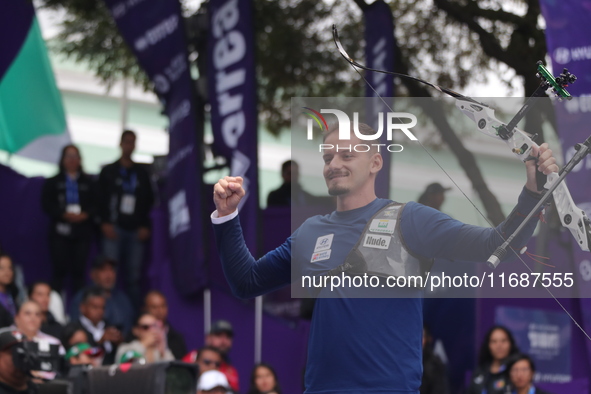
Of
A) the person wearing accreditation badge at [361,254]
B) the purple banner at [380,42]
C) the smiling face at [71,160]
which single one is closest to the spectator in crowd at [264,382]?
the purple banner at [380,42]

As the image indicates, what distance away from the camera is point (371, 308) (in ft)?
14.0

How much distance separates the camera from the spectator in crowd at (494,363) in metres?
8.48

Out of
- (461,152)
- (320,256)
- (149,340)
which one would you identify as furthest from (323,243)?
(149,340)

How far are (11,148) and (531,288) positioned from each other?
26.2ft

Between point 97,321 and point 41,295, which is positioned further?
point 97,321

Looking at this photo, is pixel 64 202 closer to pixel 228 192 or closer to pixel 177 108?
pixel 177 108

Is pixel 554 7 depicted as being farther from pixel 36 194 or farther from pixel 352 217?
pixel 36 194

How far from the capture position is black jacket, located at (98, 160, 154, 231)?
1113 centimetres

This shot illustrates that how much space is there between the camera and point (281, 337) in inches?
418

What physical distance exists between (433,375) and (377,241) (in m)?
4.91

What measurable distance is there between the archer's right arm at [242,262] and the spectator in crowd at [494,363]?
4.34m

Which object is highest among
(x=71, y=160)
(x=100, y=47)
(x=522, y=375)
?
(x=100, y=47)

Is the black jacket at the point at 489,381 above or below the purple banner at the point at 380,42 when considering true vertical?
below

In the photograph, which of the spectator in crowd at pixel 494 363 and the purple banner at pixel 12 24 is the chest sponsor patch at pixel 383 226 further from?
the purple banner at pixel 12 24
